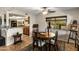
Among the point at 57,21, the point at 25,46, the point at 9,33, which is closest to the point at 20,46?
the point at 25,46

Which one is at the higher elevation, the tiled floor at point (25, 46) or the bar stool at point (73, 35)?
the bar stool at point (73, 35)

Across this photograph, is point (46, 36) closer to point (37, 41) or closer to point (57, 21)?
point (37, 41)

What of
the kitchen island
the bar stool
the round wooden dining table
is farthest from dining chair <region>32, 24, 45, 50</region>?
the bar stool

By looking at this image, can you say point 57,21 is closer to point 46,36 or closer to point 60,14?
point 60,14

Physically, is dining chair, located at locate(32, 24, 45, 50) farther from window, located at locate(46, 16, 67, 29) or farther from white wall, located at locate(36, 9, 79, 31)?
window, located at locate(46, 16, 67, 29)

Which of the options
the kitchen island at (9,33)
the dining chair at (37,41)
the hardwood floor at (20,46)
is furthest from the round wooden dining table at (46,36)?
the kitchen island at (9,33)

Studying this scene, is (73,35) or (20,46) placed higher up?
(73,35)

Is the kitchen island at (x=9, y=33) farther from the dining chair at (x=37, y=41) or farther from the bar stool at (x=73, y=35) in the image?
the bar stool at (x=73, y=35)

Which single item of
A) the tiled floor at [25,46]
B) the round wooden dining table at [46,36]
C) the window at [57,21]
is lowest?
the tiled floor at [25,46]

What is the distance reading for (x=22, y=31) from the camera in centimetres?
161

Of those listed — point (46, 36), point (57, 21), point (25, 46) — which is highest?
point (57, 21)
